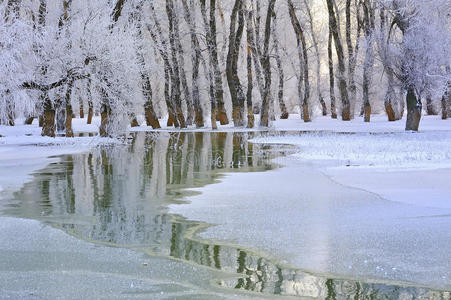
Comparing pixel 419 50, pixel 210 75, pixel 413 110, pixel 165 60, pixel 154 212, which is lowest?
pixel 154 212

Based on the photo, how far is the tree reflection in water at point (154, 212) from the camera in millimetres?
5438

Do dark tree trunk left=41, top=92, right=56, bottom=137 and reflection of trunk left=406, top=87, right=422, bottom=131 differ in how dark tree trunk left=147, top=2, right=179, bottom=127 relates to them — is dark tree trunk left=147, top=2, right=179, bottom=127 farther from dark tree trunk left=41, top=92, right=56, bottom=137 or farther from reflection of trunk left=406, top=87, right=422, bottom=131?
reflection of trunk left=406, top=87, right=422, bottom=131

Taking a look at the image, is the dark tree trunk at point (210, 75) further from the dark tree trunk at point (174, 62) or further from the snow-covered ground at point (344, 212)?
the snow-covered ground at point (344, 212)

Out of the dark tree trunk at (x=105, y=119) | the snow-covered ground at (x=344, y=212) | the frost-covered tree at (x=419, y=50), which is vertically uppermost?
the frost-covered tree at (x=419, y=50)

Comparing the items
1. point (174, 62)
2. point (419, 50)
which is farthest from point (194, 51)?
point (419, 50)

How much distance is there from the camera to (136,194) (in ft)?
35.5

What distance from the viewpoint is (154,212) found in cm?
898

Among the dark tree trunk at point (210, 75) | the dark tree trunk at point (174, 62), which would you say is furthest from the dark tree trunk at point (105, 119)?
the dark tree trunk at point (174, 62)

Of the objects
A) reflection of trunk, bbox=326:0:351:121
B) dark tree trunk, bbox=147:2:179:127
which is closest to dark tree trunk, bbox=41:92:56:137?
dark tree trunk, bbox=147:2:179:127

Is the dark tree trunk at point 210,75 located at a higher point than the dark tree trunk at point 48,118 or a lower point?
higher

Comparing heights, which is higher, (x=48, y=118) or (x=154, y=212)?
(x=48, y=118)

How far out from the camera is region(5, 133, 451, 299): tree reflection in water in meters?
5.44

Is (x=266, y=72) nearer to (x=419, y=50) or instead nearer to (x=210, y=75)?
(x=210, y=75)

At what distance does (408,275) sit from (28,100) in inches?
816
